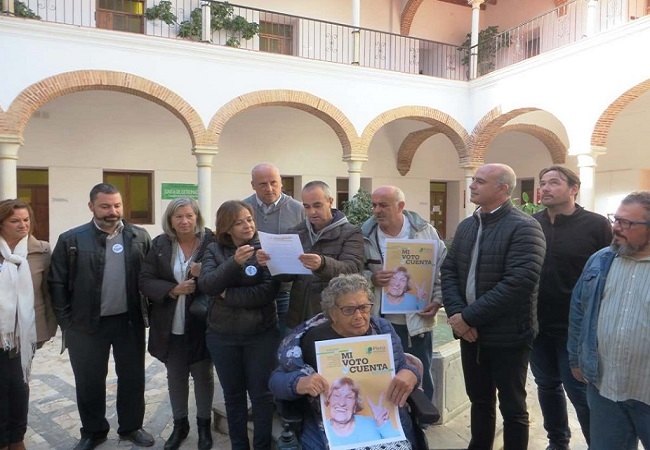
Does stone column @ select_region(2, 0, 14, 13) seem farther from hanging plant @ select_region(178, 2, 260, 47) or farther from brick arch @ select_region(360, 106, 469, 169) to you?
brick arch @ select_region(360, 106, 469, 169)

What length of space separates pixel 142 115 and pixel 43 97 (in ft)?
11.3

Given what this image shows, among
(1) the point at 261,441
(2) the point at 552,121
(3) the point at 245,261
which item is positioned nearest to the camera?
(3) the point at 245,261

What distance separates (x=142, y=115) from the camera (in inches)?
486

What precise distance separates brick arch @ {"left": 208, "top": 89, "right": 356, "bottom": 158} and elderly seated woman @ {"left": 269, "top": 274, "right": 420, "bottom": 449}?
28.2 ft

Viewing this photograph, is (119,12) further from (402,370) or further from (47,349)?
(402,370)

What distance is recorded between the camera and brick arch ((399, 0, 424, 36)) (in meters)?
15.1

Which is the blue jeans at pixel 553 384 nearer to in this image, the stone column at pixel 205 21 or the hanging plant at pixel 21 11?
the stone column at pixel 205 21

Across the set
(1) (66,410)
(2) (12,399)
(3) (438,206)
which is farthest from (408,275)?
(3) (438,206)

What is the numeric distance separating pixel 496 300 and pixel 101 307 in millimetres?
2600

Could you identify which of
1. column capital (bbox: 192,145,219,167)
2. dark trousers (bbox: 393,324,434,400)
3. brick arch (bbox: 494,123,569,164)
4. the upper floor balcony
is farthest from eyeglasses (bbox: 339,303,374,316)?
brick arch (bbox: 494,123,569,164)

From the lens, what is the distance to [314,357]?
8.00 ft

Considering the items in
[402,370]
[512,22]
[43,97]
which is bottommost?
[402,370]

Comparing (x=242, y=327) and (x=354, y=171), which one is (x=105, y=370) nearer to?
(x=242, y=327)

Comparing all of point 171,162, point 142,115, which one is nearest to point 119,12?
point 142,115
